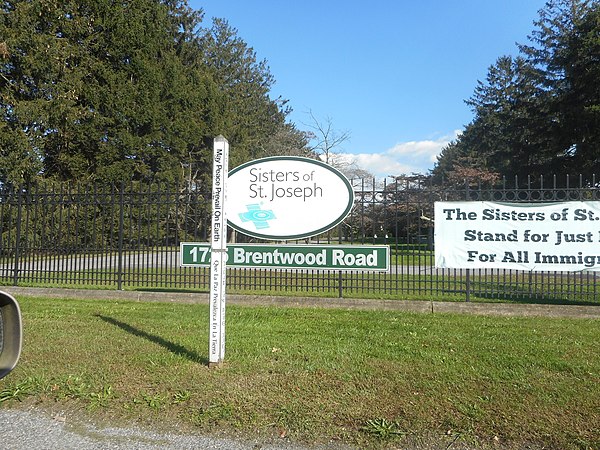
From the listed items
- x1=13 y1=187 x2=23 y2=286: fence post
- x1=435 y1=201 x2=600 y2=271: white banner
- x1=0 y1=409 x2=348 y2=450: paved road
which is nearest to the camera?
x1=0 y1=409 x2=348 y2=450: paved road

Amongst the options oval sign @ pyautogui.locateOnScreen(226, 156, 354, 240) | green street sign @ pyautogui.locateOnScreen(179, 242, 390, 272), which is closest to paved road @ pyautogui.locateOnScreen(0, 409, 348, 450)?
green street sign @ pyautogui.locateOnScreen(179, 242, 390, 272)

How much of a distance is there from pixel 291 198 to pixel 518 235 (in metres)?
3.94

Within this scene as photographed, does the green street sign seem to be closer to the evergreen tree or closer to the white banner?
the white banner

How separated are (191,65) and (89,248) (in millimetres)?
30564

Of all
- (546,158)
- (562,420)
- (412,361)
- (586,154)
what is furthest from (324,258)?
(546,158)

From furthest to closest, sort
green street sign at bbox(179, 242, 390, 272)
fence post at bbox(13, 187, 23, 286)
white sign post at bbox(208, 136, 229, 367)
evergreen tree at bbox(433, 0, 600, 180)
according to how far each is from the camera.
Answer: evergreen tree at bbox(433, 0, 600, 180)
fence post at bbox(13, 187, 23, 286)
green street sign at bbox(179, 242, 390, 272)
white sign post at bbox(208, 136, 229, 367)

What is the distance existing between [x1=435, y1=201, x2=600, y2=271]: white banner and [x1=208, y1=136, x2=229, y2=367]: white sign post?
14.5ft

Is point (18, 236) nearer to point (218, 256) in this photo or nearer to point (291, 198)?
point (291, 198)

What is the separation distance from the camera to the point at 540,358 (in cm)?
526

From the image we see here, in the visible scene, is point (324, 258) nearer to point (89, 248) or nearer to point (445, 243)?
point (445, 243)

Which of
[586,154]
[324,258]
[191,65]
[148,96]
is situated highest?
[191,65]

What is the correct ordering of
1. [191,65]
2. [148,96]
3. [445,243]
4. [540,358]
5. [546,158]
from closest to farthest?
[540,358], [445,243], [148,96], [546,158], [191,65]

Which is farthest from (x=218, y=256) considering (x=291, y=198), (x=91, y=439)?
(x=91, y=439)

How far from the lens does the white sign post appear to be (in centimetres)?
504
